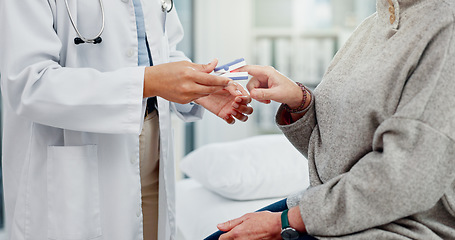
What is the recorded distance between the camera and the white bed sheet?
165 centimetres

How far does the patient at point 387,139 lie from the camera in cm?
87

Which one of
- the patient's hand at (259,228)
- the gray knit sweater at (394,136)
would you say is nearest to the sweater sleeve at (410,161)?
the gray knit sweater at (394,136)

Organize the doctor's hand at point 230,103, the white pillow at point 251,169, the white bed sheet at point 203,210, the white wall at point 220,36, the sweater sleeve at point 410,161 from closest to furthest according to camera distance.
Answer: the sweater sleeve at point 410,161 < the doctor's hand at point 230,103 < the white bed sheet at point 203,210 < the white pillow at point 251,169 < the white wall at point 220,36

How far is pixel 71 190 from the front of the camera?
110cm

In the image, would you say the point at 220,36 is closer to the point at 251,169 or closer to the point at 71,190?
the point at 251,169

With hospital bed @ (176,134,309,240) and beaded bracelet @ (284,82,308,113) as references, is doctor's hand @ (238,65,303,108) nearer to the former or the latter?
beaded bracelet @ (284,82,308,113)

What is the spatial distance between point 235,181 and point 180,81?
2.67ft

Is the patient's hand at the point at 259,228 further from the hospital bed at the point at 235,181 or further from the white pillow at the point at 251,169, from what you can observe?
the white pillow at the point at 251,169

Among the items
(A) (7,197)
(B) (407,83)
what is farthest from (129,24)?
(B) (407,83)

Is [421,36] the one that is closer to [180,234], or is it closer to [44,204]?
[44,204]

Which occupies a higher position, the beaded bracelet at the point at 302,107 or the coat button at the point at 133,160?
the beaded bracelet at the point at 302,107

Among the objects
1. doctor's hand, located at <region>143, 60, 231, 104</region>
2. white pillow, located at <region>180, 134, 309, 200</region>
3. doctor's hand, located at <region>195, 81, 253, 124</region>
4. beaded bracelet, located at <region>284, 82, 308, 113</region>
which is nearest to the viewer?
doctor's hand, located at <region>143, 60, 231, 104</region>

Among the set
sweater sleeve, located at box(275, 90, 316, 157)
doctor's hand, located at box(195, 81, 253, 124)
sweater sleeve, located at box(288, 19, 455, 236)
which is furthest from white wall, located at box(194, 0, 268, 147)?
sweater sleeve, located at box(288, 19, 455, 236)

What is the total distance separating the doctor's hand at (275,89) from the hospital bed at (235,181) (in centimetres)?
65
